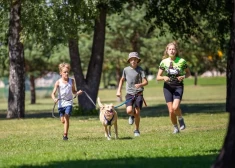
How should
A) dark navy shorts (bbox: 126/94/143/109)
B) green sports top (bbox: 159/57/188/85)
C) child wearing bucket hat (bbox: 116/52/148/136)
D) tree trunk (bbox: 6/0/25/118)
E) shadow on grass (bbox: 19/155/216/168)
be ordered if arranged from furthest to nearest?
tree trunk (bbox: 6/0/25/118), dark navy shorts (bbox: 126/94/143/109), child wearing bucket hat (bbox: 116/52/148/136), green sports top (bbox: 159/57/188/85), shadow on grass (bbox: 19/155/216/168)

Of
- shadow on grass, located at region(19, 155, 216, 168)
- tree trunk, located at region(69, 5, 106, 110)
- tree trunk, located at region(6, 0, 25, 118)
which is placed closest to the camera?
shadow on grass, located at region(19, 155, 216, 168)

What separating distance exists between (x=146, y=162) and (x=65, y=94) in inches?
210

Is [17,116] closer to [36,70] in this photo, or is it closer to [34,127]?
[34,127]

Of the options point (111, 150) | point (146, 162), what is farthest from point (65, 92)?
point (146, 162)

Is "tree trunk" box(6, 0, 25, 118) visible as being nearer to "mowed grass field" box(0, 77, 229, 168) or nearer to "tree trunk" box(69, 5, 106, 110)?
"tree trunk" box(69, 5, 106, 110)

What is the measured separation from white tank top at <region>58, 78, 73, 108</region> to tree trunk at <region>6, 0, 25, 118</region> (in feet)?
42.8

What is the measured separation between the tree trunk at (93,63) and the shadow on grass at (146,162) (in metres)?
20.6

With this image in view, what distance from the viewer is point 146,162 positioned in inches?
425

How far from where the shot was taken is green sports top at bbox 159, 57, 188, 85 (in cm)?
1617

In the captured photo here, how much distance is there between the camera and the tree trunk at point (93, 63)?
31.8 metres

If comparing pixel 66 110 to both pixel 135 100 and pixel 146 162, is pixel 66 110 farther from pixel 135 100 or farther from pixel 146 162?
pixel 146 162

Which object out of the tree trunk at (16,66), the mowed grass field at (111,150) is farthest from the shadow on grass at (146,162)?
the tree trunk at (16,66)

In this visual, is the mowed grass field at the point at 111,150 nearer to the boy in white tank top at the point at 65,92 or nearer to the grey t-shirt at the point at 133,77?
the boy in white tank top at the point at 65,92

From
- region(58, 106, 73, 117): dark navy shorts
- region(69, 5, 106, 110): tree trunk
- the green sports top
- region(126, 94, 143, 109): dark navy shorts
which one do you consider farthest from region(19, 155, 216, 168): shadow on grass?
region(69, 5, 106, 110): tree trunk
